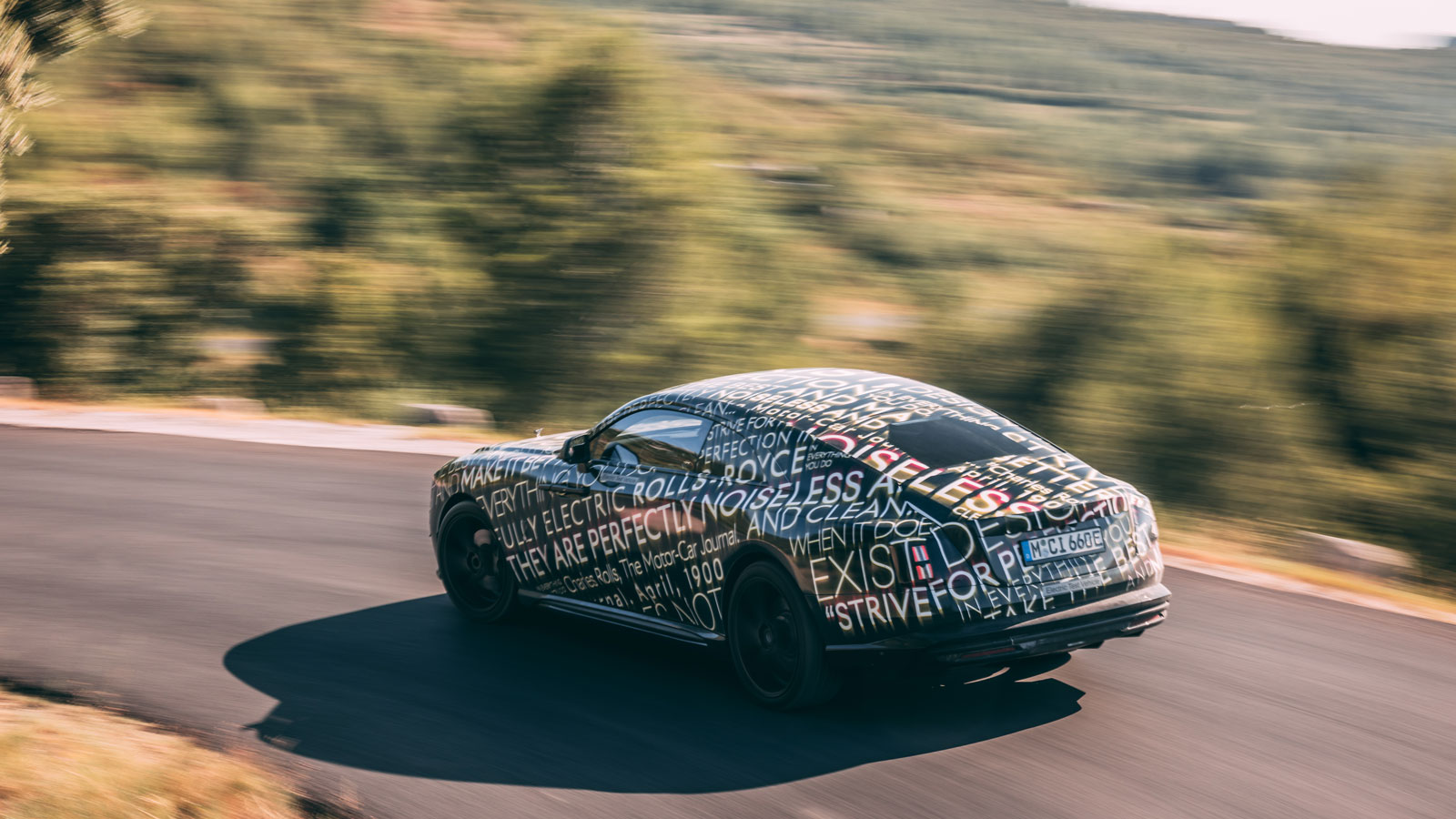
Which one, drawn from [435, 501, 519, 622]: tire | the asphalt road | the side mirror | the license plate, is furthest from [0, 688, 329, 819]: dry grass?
the license plate

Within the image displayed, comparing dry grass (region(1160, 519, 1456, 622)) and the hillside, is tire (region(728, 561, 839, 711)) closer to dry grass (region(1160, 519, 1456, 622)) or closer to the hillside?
dry grass (region(1160, 519, 1456, 622))

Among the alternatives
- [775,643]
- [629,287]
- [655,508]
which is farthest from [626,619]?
[629,287]

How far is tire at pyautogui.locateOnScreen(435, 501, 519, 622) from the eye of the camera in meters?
7.43

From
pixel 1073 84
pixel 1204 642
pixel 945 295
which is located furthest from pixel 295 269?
pixel 1073 84

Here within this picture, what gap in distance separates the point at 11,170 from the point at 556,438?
21.0 m

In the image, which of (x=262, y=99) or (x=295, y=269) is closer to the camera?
(x=295, y=269)

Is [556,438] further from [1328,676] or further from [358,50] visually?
[358,50]

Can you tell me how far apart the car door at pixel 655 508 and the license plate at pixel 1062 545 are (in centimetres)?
151

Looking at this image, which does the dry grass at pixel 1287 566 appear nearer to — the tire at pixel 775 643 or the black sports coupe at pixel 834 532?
the black sports coupe at pixel 834 532

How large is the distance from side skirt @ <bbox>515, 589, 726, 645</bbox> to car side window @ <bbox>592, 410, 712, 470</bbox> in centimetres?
77

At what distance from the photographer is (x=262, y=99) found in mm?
50812

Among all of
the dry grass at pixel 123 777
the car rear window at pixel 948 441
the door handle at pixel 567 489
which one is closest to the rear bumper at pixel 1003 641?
the car rear window at pixel 948 441

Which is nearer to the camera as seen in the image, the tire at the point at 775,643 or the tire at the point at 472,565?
the tire at the point at 775,643

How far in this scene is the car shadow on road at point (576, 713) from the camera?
5.27 m
